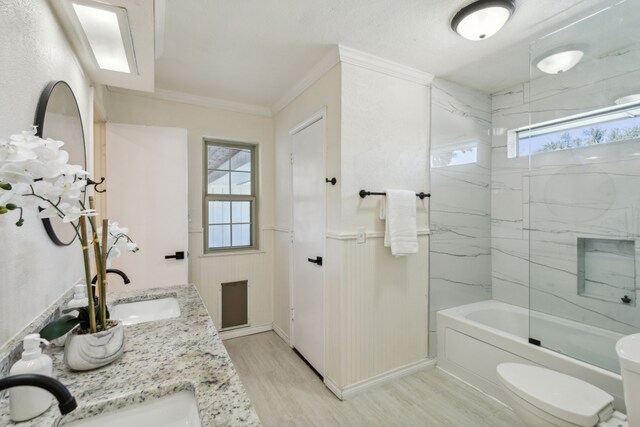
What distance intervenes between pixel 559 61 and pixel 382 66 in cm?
116

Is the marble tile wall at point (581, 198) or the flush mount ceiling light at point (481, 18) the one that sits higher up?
the flush mount ceiling light at point (481, 18)

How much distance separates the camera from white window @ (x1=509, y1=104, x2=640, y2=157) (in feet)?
5.49

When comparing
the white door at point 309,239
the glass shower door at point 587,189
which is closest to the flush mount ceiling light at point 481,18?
the glass shower door at point 587,189

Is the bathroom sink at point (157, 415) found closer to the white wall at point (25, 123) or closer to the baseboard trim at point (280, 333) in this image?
the white wall at point (25, 123)

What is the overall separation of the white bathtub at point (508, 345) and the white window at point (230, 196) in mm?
2194

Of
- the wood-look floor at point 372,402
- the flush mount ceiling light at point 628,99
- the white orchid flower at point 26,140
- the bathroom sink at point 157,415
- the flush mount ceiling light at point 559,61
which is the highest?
the flush mount ceiling light at point 559,61

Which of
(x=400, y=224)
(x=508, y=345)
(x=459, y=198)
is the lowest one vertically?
(x=508, y=345)

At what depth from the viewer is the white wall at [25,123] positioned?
83 centimetres

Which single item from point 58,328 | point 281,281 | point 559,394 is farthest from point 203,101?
point 559,394

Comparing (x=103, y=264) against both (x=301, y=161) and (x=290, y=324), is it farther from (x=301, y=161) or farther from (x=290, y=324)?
(x=290, y=324)

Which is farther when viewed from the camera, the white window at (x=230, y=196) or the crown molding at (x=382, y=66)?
the white window at (x=230, y=196)

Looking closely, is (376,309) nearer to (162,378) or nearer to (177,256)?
(162,378)

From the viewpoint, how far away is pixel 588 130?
1.85 meters

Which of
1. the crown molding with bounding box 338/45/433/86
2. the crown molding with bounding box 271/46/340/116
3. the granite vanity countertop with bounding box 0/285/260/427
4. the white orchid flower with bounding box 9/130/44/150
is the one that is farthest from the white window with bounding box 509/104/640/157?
the white orchid flower with bounding box 9/130/44/150
